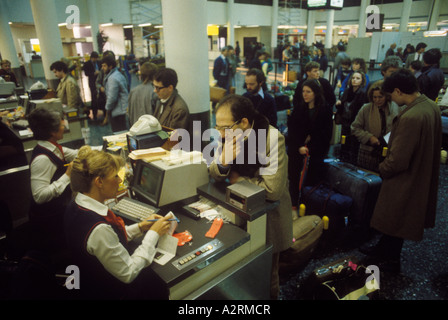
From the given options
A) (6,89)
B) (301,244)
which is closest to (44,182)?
(301,244)

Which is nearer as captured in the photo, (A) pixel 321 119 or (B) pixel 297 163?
(A) pixel 321 119

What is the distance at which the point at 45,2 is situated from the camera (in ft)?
27.0

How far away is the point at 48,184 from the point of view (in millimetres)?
2330

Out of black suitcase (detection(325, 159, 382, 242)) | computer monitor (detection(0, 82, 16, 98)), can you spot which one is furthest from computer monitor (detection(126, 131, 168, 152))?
computer monitor (detection(0, 82, 16, 98))

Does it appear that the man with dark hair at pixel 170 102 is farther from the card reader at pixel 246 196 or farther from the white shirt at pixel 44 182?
the card reader at pixel 246 196

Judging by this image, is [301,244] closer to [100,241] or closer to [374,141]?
[374,141]

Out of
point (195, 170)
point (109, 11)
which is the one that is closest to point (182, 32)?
point (195, 170)

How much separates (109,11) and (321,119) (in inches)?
694

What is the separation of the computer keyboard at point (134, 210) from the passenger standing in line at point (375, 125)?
7.81 ft

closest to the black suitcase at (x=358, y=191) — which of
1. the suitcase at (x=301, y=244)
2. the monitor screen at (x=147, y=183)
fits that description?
the suitcase at (x=301, y=244)

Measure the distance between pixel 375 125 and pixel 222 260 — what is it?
238 centimetres
